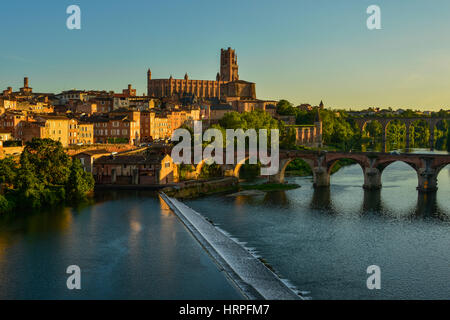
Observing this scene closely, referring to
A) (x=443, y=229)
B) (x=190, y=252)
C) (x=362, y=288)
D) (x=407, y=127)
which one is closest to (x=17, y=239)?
(x=190, y=252)

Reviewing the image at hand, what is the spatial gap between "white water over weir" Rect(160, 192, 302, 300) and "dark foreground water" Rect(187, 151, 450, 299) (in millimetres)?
854

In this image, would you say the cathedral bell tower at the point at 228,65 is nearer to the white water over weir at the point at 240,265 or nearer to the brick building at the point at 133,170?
the brick building at the point at 133,170

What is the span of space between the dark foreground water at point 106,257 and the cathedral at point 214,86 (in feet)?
276

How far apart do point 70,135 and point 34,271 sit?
33700 mm

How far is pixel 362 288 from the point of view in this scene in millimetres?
20172

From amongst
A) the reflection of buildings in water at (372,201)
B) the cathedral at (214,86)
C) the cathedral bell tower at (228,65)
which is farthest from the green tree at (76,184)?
the cathedral bell tower at (228,65)

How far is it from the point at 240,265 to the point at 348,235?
8762 millimetres

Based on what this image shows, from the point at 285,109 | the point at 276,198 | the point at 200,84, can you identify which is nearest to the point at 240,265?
the point at 276,198

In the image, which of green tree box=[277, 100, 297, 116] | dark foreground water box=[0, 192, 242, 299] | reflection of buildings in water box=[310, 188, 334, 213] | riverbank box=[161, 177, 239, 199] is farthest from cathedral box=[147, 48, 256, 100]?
dark foreground water box=[0, 192, 242, 299]

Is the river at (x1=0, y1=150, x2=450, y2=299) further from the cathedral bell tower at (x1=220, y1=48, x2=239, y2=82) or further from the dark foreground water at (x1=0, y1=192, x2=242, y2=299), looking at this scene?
the cathedral bell tower at (x1=220, y1=48, x2=239, y2=82)

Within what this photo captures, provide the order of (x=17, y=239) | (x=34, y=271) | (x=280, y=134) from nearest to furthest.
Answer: (x=34, y=271), (x=17, y=239), (x=280, y=134)

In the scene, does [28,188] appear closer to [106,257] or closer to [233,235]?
[106,257]

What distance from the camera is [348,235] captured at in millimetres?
28594
